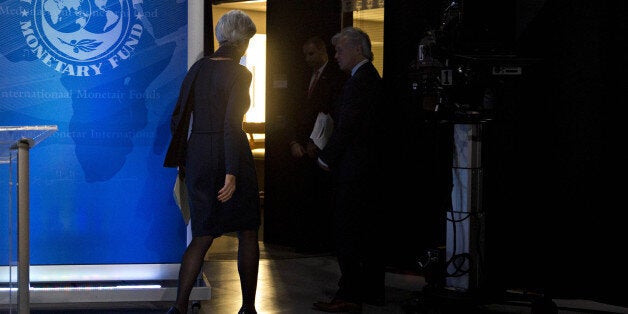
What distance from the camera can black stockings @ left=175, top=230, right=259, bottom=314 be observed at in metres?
3.93

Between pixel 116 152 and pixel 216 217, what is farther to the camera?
pixel 116 152

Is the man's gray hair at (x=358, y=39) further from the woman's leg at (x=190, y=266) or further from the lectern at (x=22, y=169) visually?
the lectern at (x=22, y=169)

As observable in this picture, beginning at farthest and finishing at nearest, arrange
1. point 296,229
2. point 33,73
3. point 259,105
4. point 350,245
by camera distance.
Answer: point 259,105 < point 296,229 < point 350,245 < point 33,73

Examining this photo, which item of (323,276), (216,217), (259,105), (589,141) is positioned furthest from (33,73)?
(259,105)

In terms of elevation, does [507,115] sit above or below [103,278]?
above

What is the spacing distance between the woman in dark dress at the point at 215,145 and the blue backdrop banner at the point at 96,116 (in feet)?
1.34

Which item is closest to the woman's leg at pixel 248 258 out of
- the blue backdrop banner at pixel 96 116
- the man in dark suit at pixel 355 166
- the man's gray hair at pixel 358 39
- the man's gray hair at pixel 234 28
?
the blue backdrop banner at pixel 96 116

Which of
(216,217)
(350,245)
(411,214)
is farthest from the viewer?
(411,214)

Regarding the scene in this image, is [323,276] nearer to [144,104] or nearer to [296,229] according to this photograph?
[296,229]

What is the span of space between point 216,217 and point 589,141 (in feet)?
7.13

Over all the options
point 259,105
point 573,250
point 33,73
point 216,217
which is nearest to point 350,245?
point 216,217

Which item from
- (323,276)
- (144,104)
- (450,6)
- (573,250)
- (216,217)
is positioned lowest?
(323,276)

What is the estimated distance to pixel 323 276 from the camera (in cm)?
574

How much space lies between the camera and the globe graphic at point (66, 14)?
4172 mm
